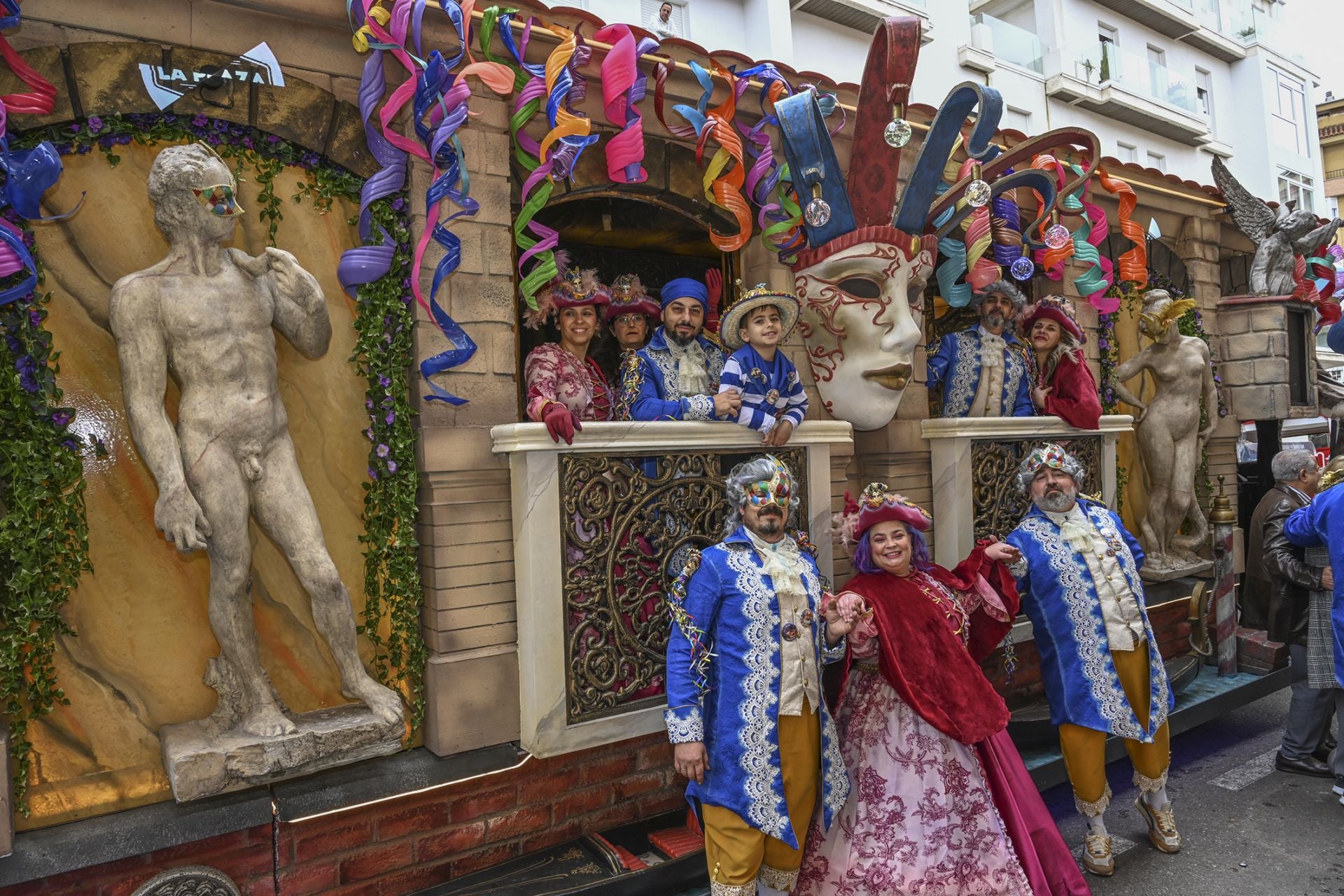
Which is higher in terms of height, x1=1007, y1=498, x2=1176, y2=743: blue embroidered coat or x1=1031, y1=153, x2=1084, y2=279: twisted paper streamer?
x1=1031, y1=153, x2=1084, y2=279: twisted paper streamer

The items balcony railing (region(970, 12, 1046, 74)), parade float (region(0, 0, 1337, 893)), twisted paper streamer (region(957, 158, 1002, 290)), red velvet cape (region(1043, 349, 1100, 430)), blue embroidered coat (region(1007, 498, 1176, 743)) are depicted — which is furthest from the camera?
balcony railing (region(970, 12, 1046, 74))

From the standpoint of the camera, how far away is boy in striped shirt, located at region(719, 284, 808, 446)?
12.8 ft

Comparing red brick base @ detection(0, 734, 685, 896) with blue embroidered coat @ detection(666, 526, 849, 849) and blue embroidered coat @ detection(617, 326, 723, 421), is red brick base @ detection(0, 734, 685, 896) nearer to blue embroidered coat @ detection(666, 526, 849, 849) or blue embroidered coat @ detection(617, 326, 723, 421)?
blue embroidered coat @ detection(666, 526, 849, 849)

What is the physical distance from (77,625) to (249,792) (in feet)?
2.78

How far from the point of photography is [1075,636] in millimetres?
4023

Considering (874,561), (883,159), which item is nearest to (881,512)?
(874,561)

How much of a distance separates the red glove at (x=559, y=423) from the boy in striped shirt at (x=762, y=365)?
0.84 m

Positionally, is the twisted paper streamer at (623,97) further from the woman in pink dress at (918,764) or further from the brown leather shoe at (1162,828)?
the brown leather shoe at (1162,828)

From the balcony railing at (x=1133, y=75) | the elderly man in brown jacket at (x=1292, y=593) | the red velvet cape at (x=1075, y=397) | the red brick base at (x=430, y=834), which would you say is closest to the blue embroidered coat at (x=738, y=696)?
the red brick base at (x=430, y=834)

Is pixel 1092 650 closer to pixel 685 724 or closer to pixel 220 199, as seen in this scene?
pixel 685 724

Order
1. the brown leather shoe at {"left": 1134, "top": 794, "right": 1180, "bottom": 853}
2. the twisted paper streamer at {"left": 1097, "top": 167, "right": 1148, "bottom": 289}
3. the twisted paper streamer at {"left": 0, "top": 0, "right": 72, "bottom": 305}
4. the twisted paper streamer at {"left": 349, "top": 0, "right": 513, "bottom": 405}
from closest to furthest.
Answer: the twisted paper streamer at {"left": 0, "top": 0, "right": 72, "bottom": 305}
the twisted paper streamer at {"left": 349, "top": 0, "right": 513, "bottom": 405}
the brown leather shoe at {"left": 1134, "top": 794, "right": 1180, "bottom": 853}
the twisted paper streamer at {"left": 1097, "top": 167, "right": 1148, "bottom": 289}

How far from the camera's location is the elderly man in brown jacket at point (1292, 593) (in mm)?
5043

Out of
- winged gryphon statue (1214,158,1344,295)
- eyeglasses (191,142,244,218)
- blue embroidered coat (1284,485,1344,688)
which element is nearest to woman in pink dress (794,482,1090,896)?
blue embroidered coat (1284,485,1344,688)

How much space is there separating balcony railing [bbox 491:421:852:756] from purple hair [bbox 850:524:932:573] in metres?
0.67
